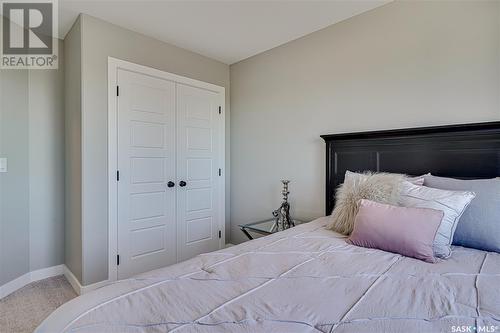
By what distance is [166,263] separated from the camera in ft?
9.61

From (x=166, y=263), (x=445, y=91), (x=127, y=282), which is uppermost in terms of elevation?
(x=445, y=91)

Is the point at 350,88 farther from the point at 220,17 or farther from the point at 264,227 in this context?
the point at 264,227

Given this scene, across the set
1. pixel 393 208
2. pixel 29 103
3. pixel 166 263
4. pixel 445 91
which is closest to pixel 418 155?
pixel 445 91

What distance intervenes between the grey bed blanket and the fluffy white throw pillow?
1.30 ft

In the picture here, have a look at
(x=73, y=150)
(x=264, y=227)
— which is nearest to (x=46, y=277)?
(x=73, y=150)

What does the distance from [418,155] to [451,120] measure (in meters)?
0.31

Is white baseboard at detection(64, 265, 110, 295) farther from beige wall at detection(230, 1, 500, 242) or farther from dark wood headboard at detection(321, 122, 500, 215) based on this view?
dark wood headboard at detection(321, 122, 500, 215)

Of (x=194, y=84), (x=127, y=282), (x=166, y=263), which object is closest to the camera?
(x=127, y=282)

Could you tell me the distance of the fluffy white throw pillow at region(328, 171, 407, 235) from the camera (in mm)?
1673

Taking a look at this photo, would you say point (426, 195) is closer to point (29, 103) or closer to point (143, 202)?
point (143, 202)

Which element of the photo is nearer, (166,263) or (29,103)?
(29,103)

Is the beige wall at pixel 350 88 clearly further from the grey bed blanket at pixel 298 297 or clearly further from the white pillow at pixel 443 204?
the grey bed blanket at pixel 298 297

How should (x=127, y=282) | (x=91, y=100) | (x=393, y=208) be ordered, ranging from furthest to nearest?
1. (x=91, y=100)
2. (x=393, y=208)
3. (x=127, y=282)

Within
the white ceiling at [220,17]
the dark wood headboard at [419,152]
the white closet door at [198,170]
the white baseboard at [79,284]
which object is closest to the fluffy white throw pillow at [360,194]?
the dark wood headboard at [419,152]
